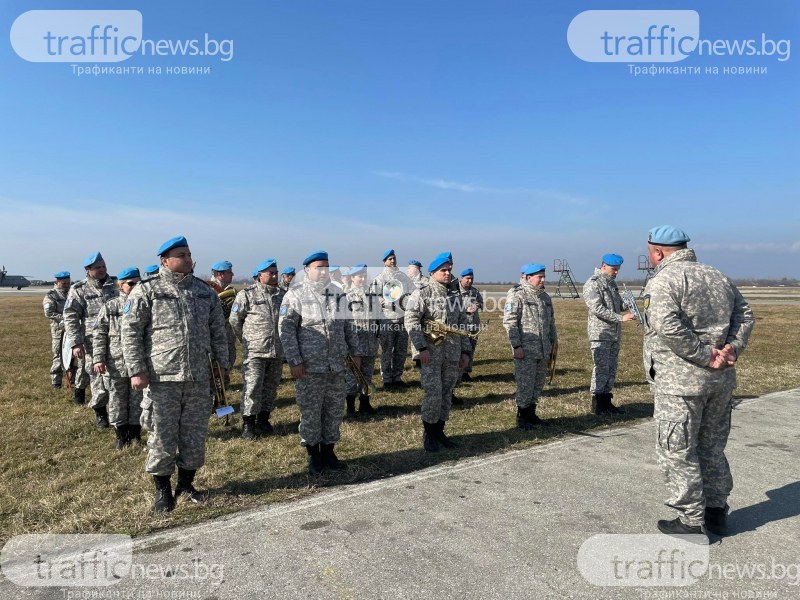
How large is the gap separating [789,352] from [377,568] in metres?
15.2

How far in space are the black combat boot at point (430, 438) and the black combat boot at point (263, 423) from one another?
2.23 metres

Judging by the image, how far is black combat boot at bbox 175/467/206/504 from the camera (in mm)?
4652

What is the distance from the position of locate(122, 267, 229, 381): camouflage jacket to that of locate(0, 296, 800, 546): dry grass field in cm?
121

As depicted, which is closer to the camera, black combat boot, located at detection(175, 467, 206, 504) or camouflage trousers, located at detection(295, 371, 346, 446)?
black combat boot, located at detection(175, 467, 206, 504)

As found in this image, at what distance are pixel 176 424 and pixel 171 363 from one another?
568 millimetres

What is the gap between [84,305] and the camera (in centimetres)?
727

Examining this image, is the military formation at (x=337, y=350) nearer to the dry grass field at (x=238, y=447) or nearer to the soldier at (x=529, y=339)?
the soldier at (x=529, y=339)

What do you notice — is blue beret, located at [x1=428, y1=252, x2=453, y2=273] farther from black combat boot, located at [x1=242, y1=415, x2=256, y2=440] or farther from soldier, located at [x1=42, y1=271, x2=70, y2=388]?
soldier, located at [x1=42, y1=271, x2=70, y2=388]

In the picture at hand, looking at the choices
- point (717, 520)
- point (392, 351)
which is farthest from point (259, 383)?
point (717, 520)

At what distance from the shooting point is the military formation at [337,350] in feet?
12.3

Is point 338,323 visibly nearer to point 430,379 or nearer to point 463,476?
point 430,379

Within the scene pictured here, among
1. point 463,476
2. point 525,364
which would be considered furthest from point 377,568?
point 525,364

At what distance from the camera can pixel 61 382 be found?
10070 millimetres

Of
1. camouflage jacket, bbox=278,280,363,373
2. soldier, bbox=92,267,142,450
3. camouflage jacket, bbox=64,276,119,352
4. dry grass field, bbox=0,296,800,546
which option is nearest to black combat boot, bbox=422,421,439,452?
dry grass field, bbox=0,296,800,546
